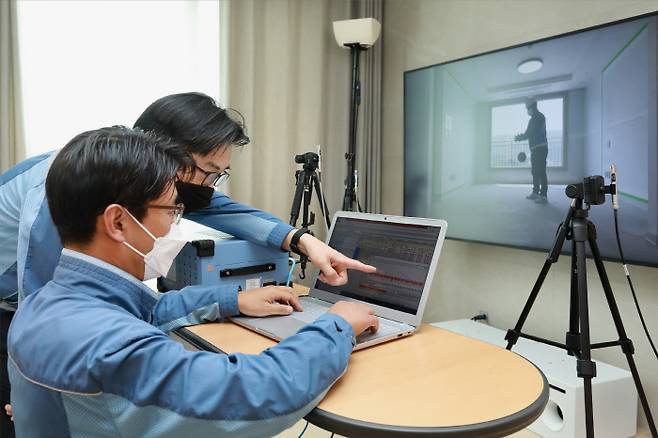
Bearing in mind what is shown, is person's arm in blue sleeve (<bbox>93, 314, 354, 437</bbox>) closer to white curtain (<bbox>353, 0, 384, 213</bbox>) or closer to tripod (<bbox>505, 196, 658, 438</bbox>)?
tripod (<bbox>505, 196, 658, 438</bbox>)

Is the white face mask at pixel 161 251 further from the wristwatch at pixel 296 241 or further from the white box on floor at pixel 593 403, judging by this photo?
the white box on floor at pixel 593 403

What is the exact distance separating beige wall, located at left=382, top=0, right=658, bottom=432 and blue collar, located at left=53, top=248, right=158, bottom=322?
2.20 meters

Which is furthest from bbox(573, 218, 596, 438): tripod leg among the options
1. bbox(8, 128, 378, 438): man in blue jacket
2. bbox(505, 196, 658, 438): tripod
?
bbox(8, 128, 378, 438): man in blue jacket

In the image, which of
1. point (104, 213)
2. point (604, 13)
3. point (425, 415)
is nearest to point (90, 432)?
point (104, 213)

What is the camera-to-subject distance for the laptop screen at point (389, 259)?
136 cm

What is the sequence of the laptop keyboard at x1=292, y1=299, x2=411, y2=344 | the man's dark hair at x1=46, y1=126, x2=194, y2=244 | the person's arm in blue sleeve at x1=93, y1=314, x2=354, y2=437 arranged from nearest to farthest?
the person's arm in blue sleeve at x1=93, y1=314, x2=354, y2=437
the man's dark hair at x1=46, y1=126, x2=194, y2=244
the laptop keyboard at x1=292, y1=299, x2=411, y2=344

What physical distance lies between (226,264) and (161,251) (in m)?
0.61

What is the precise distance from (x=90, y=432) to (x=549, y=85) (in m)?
2.40

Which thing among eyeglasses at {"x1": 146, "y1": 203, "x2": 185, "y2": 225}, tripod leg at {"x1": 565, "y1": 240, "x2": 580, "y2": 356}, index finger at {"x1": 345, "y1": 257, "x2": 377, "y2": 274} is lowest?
tripod leg at {"x1": 565, "y1": 240, "x2": 580, "y2": 356}

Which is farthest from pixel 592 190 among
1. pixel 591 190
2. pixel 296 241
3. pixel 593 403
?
pixel 296 241

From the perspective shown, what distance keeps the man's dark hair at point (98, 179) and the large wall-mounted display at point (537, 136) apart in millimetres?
2002

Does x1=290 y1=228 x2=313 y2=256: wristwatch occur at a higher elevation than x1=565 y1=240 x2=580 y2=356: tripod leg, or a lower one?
higher

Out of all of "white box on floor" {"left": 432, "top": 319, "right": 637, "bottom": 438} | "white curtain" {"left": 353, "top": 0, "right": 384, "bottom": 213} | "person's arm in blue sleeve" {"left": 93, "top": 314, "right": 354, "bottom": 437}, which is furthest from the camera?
"white curtain" {"left": 353, "top": 0, "right": 384, "bottom": 213}

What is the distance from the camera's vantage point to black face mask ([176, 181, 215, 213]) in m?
1.50
